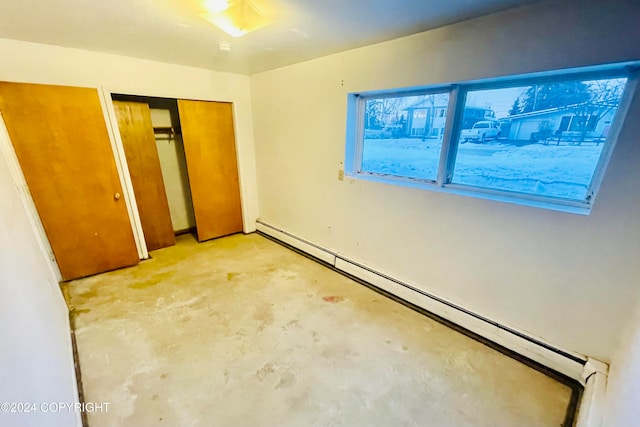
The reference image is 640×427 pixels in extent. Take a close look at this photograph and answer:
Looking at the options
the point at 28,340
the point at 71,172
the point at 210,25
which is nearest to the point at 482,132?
the point at 210,25

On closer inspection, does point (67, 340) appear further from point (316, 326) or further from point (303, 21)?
point (303, 21)

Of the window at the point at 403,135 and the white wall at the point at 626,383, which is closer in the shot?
the white wall at the point at 626,383

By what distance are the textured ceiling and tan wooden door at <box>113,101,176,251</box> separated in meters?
0.68

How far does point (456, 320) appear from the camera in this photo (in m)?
2.13

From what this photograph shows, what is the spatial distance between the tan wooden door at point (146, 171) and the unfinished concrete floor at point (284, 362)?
2.94 ft

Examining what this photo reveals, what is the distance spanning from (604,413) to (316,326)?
169cm

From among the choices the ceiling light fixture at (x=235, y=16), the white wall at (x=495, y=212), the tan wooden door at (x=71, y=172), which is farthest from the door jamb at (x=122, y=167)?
the white wall at (x=495, y=212)

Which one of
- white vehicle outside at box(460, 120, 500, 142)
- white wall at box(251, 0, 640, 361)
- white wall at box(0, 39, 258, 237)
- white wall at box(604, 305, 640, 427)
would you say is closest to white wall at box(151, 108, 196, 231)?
white wall at box(0, 39, 258, 237)

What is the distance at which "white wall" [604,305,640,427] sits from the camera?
101cm

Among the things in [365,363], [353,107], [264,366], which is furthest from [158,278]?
[353,107]

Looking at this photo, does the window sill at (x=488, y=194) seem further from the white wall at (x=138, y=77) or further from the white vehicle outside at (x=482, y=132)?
the white wall at (x=138, y=77)

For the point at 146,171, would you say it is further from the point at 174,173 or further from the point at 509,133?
the point at 509,133

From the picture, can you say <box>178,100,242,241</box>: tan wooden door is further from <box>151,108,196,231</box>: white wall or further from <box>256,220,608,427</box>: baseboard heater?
<box>256,220,608,427</box>: baseboard heater

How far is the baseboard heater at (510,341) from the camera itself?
4.86 feet
